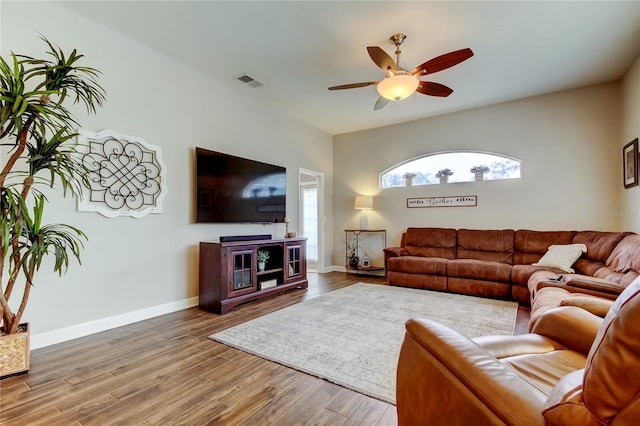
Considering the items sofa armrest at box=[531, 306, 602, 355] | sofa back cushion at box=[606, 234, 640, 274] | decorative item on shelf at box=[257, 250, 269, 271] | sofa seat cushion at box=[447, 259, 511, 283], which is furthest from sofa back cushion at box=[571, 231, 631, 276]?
decorative item on shelf at box=[257, 250, 269, 271]

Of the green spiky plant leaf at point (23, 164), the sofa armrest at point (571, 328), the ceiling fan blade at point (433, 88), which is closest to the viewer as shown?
the sofa armrest at point (571, 328)

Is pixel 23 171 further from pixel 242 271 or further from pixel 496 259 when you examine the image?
pixel 496 259

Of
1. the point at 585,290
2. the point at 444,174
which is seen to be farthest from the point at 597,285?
the point at 444,174

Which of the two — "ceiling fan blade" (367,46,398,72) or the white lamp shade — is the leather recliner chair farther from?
the white lamp shade

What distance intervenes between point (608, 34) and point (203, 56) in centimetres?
421

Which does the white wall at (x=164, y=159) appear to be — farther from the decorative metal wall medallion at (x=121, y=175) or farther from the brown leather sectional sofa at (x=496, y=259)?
the brown leather sectional sofa at (x=496, y=259)

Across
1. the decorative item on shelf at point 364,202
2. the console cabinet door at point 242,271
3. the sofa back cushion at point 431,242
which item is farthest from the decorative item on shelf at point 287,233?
the sofa back cushion at point 431,242

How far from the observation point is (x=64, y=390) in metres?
1.82

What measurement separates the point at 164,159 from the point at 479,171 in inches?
181

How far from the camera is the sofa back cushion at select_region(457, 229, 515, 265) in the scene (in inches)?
172

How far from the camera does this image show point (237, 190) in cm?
400

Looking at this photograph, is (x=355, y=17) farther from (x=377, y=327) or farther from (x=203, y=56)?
(x=377, y=327)

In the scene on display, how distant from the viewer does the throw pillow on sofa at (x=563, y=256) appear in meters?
3.55

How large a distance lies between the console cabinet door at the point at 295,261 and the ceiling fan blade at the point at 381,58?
8.70 feet
